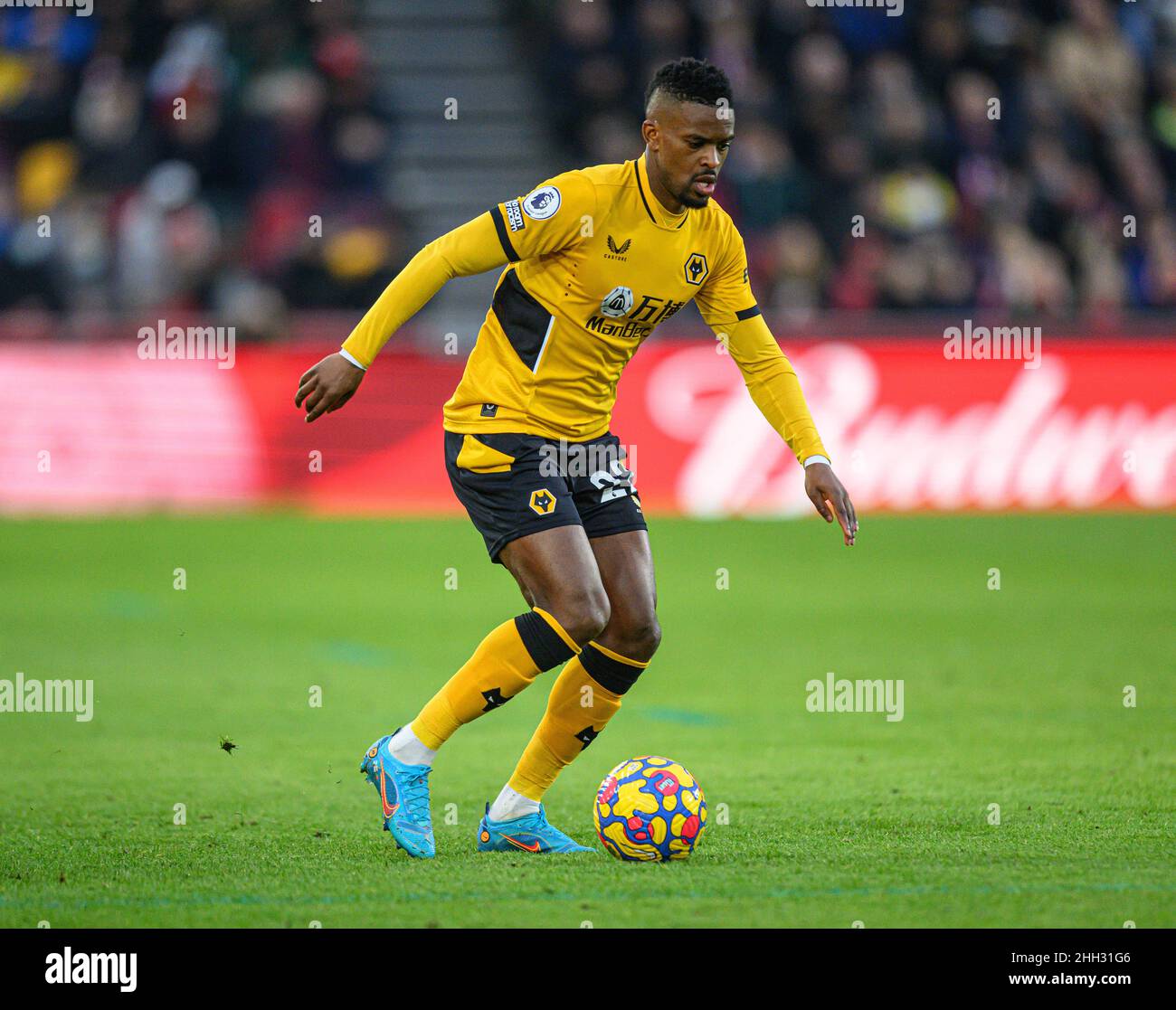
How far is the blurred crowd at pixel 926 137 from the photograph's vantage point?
17922 mm

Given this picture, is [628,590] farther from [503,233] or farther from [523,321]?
[503,233]

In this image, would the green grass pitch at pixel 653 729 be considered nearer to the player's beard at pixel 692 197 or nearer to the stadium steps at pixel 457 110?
the player's beard at pixel 692 197

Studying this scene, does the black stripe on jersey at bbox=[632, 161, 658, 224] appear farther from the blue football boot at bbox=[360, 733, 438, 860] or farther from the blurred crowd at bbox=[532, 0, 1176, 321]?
the blurred crowd at bbox=[532, 0, 1176, 321]

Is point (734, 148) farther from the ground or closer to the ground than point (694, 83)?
farther from the ground

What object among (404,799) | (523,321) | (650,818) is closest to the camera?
(650,818)

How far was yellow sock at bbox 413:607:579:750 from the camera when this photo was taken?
566 centimetres

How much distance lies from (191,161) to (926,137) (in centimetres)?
784

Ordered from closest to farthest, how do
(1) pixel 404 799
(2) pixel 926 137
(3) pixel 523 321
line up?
1. (1) pixel 404 799
2. (3) pixel 523 321
3. (2) pixel 926 137

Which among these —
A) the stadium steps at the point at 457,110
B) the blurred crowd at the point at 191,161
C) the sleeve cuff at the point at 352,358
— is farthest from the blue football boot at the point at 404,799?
the stadium steps at the point at 457,110

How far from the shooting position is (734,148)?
61.6 ft

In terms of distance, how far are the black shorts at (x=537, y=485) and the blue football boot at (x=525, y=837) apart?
881 mm

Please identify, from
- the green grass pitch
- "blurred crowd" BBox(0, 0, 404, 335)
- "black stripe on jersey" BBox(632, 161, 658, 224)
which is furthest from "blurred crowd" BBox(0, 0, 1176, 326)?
"black stripe on jersey" BBox(632, 161, 658, 224)

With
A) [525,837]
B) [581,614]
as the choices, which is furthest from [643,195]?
[525,837]
